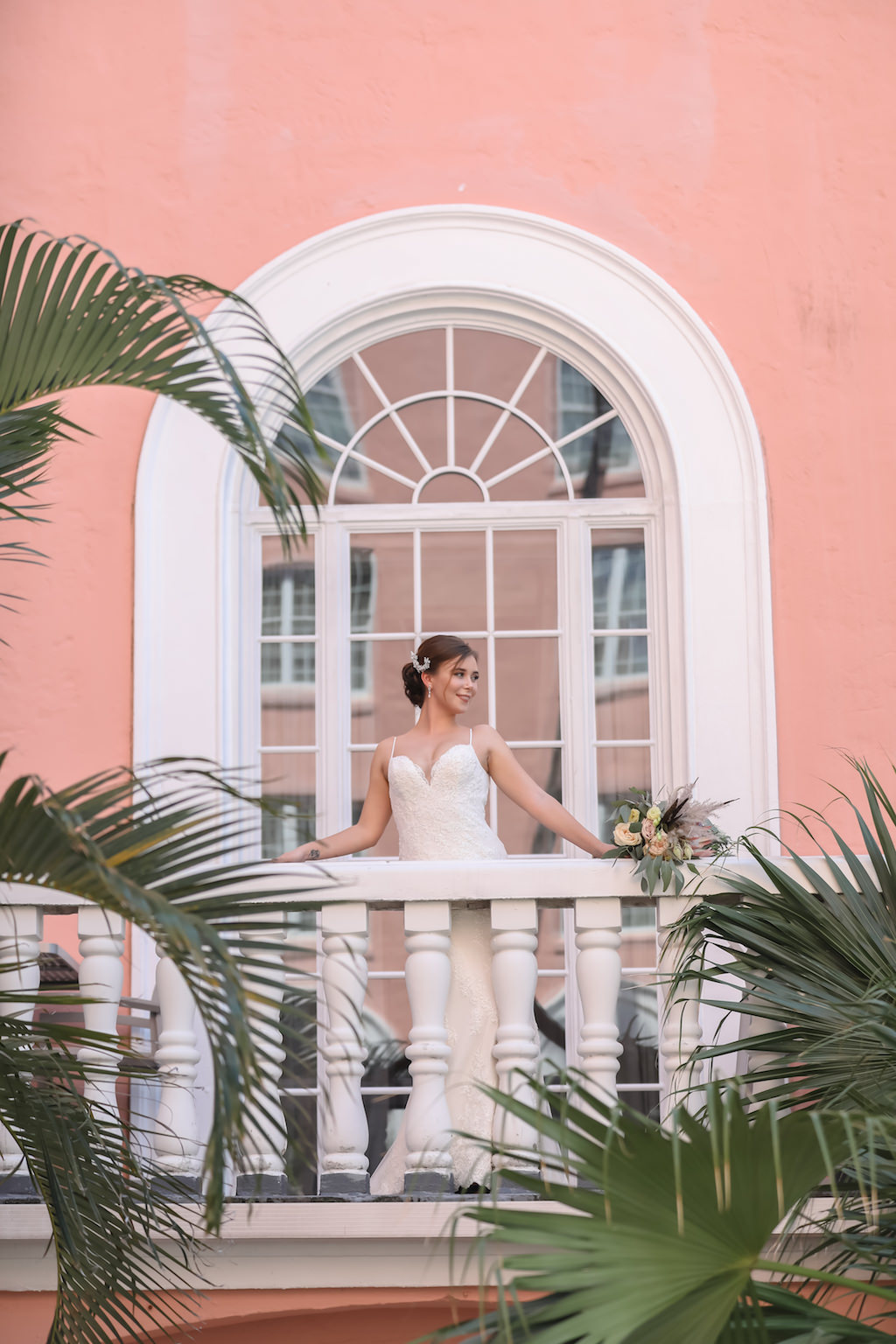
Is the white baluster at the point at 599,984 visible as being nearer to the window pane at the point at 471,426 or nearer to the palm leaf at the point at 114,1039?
the palm leaf at the point at 114,1039

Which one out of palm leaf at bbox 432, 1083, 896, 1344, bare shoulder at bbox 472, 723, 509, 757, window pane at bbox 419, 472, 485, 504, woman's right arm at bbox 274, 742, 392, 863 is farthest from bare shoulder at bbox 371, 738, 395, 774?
palm leaf at bbox 432, 1083, 896, 1344

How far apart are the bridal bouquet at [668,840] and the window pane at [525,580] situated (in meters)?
2.22

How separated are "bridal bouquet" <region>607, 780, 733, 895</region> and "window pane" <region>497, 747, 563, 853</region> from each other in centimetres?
205

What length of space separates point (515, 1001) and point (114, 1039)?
3.46ft

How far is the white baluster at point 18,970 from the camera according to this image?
353 cm

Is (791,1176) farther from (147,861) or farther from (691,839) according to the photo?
(691,839)

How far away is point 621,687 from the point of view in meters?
5.65

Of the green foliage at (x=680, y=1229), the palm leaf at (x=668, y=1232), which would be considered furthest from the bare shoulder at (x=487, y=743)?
the palm leaf at (x=668, y=1232)

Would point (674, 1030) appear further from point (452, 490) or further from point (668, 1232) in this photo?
point (452, 490)

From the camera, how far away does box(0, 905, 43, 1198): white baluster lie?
3531 mm

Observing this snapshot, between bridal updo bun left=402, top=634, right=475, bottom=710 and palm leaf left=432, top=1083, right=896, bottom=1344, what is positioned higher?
bridal updo bun left=402, top=634, right=475, bottom=710

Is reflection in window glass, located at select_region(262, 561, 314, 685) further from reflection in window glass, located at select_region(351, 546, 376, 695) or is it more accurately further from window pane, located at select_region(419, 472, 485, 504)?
window pane, located at select_region(419, 472, 485, 504)

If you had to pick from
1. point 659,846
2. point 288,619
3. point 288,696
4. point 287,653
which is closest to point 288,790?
point 288,696

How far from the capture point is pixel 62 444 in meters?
5.67
